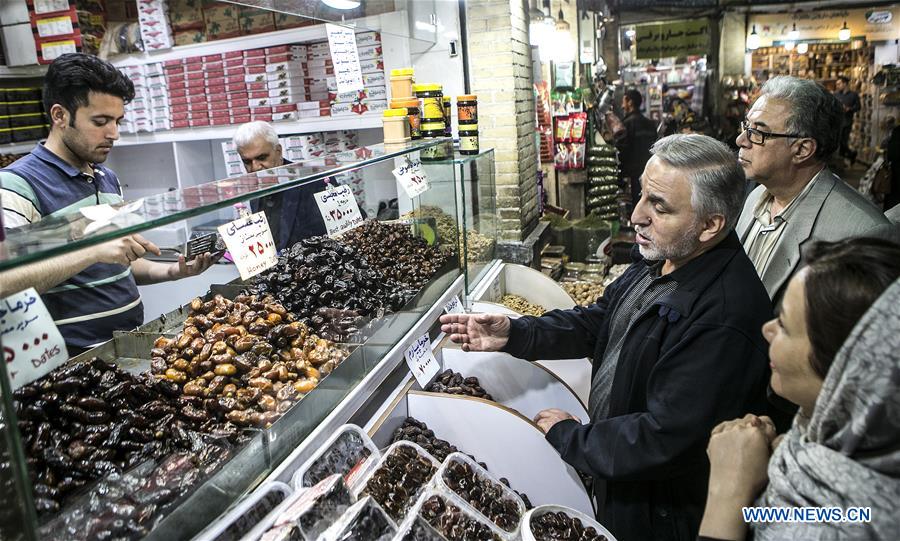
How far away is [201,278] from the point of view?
6082 mm

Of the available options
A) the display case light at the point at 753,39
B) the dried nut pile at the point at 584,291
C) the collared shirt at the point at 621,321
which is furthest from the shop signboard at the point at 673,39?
the collared shirt at the point at 621,321

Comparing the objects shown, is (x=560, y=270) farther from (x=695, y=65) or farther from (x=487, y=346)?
(x=695, y=65)

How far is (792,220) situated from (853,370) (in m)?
2.02

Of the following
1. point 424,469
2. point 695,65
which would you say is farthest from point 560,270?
point 695,65

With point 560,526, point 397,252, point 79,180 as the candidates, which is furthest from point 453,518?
point 79,180

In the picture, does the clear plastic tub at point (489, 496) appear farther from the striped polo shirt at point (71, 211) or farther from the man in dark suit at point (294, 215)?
the striped polo shirt at point (71, 211)

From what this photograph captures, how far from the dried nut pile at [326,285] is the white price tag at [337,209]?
273 millimetres

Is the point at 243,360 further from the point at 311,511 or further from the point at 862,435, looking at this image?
the point at 862,435

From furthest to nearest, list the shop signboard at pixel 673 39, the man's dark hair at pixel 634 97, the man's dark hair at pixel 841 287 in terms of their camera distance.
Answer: the shop signboard at pixel 673 39 → the man's dark hair at pixel 634 97 → the man's dark hair at pixel 841 287

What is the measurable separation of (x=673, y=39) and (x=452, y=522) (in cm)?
1247

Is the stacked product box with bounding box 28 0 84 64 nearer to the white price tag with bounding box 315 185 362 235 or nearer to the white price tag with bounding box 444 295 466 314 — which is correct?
the white price tag with bounding box 315 185 362 235

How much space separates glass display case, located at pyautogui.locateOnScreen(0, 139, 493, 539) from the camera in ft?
4.09

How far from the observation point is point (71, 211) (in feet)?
8.36

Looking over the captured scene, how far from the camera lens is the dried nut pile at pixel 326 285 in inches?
101
